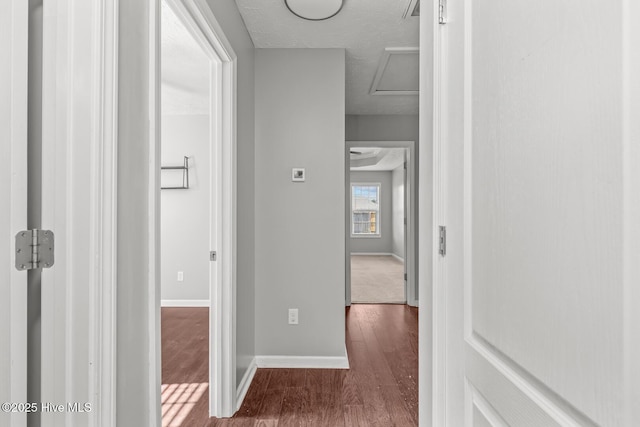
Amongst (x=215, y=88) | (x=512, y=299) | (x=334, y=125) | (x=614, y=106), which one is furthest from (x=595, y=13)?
(x=334, y=125)

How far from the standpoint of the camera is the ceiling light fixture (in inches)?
85.0

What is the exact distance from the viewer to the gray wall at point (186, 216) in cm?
467

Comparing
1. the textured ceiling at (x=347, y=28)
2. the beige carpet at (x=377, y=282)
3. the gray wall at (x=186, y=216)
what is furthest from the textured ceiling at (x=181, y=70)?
the beige carpet at (x=377, y=282)

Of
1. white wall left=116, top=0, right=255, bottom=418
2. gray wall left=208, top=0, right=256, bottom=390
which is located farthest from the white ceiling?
white wall left=116, top=0, right=255, bottom=418

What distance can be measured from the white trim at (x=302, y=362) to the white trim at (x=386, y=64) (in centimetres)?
241

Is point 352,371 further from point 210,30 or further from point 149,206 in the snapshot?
point 210,30

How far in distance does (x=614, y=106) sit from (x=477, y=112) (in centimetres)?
35

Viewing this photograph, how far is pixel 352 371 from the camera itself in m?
2.60

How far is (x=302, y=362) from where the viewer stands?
2.69 metres

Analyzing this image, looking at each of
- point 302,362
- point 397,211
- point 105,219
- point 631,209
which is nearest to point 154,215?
point 105,219

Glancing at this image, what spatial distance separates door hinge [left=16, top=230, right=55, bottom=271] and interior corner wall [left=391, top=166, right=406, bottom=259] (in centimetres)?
943

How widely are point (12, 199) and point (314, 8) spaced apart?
204 centimetres

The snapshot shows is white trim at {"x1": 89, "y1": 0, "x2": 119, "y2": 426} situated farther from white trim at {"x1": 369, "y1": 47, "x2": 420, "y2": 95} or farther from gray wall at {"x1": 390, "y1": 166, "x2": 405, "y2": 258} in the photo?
gray wall at {"x1": 390, "y1": 166, "x2": 405, "y2": 258}

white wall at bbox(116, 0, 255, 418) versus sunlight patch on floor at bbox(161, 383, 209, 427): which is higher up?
white wall at bbox(116, 0, 255, 418)
